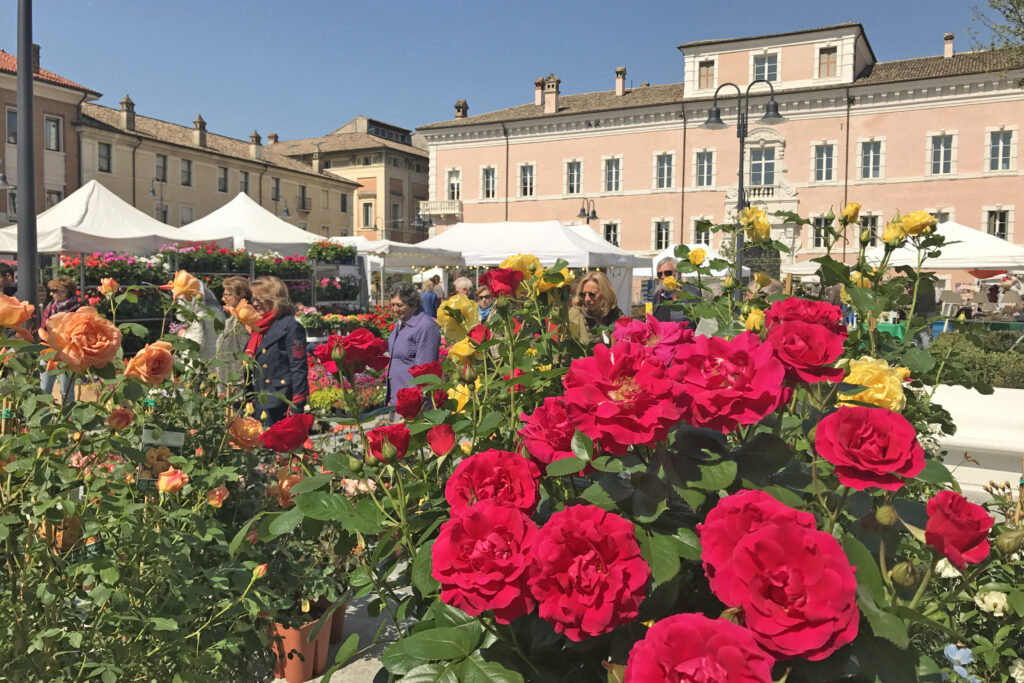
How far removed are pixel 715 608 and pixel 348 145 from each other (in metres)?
57.0

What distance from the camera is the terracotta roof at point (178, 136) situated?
36.8 meters

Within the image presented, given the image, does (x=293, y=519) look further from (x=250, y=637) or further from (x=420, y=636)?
(x=250, y=637)

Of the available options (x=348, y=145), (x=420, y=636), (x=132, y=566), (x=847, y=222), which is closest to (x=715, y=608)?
(x=420, y=636)

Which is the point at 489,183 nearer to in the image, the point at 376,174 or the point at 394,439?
the point at 376,174

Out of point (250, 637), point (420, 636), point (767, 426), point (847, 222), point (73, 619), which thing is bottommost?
point (250, 637)

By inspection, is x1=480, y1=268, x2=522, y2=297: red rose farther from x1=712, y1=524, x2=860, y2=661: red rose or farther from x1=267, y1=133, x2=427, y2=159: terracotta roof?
x1=267, y1=133, x2=427, y2=159: terracotta roof

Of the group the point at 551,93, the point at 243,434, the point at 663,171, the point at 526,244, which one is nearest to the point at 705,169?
the point at 663,171

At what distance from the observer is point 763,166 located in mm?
33594

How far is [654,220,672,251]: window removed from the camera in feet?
116

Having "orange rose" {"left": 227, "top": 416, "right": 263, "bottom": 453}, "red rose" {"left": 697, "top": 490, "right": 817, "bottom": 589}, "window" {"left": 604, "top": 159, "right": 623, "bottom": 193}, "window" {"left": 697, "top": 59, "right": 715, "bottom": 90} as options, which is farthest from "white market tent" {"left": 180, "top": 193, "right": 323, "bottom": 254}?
"window" {"left": 697, "top": 59, "right": 715, "bottom": 90}

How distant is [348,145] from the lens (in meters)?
54.6

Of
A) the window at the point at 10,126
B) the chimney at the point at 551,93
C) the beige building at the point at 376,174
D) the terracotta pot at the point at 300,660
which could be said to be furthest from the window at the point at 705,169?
the terracotta pot at the point at 300,660

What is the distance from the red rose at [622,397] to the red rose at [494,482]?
14cm

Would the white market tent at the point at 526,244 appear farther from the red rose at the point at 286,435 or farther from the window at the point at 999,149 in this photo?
the window at the point at 999,149
